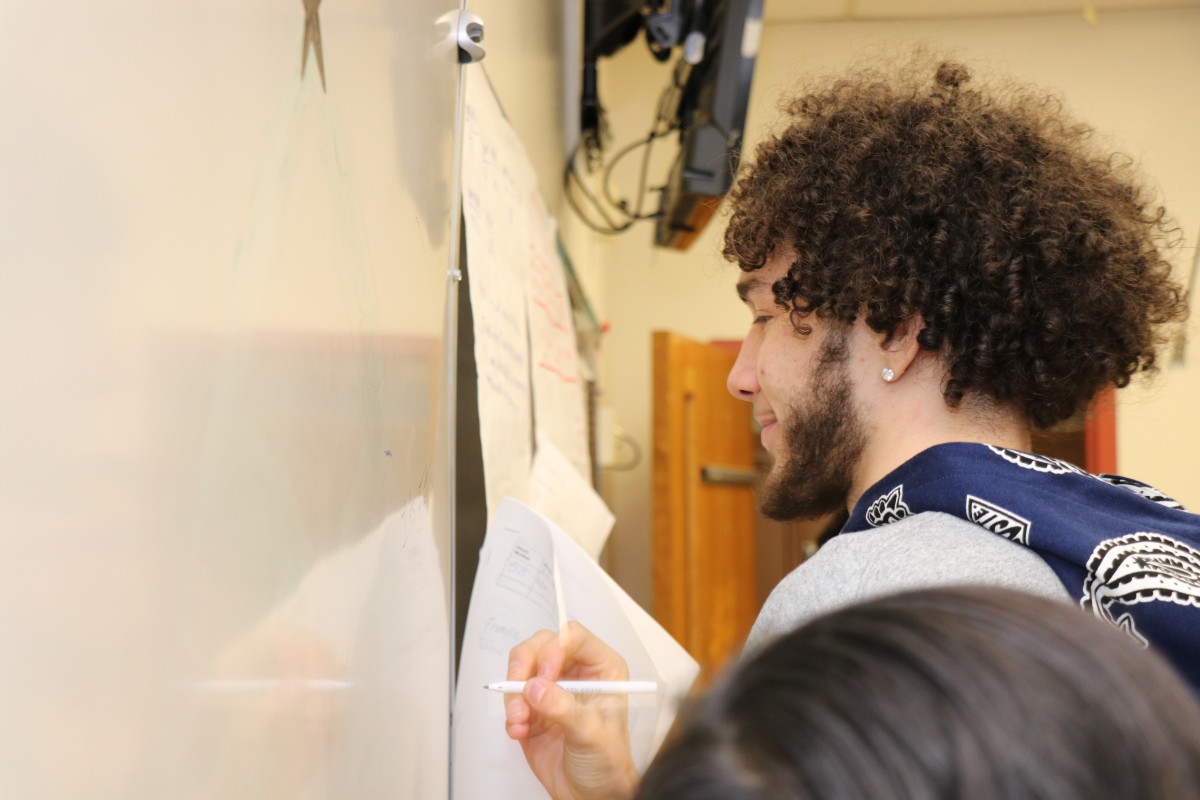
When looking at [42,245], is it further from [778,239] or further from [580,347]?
[580,347]

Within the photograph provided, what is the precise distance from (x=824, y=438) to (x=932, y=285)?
0.17 metres

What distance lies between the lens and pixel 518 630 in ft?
2.86

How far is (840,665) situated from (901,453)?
2.04 feet

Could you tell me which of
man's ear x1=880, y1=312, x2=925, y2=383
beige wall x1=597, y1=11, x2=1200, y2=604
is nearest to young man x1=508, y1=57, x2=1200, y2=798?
man's ear x1=880, y1=312, x2=925, y2=383

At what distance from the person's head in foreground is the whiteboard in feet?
1.48

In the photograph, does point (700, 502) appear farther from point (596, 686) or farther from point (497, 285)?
point (596, 686)

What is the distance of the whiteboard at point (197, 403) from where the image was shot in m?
0.27

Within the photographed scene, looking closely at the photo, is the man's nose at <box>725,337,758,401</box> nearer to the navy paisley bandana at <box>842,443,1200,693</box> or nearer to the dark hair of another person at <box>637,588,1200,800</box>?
the navy paisley bandana at <box>842,443,1200,693</box>

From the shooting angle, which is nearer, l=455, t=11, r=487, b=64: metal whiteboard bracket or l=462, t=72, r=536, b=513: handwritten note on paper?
l=455, t=11, r=487, b=64: metal whiteboard bracket

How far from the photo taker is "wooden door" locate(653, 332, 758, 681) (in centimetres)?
241

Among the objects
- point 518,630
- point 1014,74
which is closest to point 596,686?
point 518,630

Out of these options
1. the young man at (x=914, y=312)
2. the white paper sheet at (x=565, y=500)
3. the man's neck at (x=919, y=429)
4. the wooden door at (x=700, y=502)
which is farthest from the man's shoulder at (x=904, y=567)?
the wooden door at (x=700, y=502)

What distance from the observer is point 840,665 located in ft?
1.00

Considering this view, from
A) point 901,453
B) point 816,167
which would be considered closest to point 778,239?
point 816,167
